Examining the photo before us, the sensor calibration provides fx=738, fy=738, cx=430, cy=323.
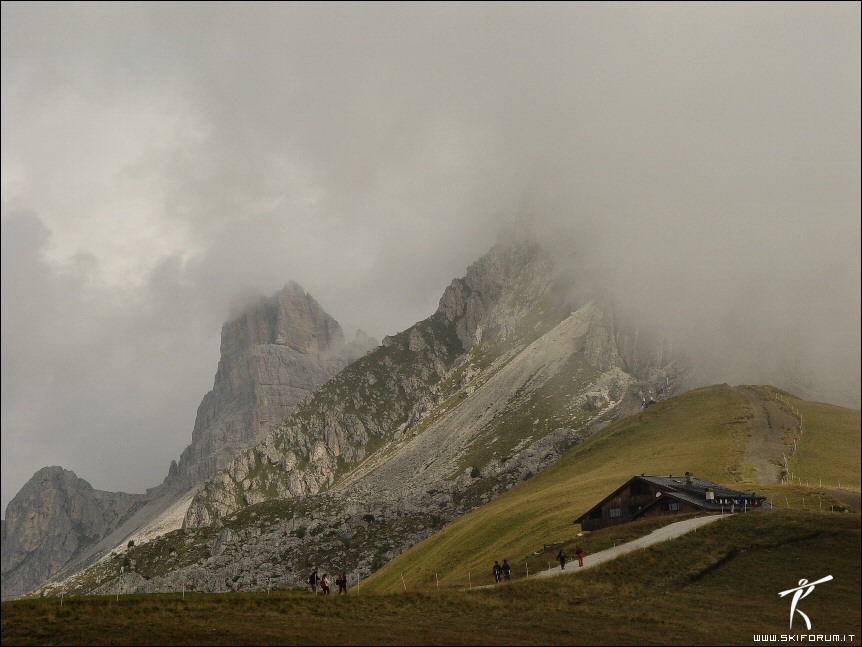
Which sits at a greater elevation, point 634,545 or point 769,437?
point 769,437

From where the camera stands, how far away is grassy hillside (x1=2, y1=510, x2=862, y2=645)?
132 ft

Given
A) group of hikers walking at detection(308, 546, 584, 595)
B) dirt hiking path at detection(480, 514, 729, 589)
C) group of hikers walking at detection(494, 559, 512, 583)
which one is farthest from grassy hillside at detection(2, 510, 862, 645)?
group of hikers walking at detection(494, 559, 512, 583)

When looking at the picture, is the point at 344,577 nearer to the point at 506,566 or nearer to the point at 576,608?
the point at 506,566

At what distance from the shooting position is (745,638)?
41.8 metres

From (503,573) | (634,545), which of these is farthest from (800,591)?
(503,573)

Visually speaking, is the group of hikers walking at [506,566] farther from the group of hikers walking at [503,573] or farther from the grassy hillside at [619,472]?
the grassy hillside at [619,472]

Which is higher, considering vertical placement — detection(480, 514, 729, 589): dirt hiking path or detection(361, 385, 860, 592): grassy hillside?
detection(361, 385, 860, 592): grassy hillside

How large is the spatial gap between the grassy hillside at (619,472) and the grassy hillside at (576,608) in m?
14.5

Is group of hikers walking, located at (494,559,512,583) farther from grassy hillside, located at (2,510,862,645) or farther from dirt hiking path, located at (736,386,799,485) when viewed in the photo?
dirt hiking path, located at (736,386,799,485)

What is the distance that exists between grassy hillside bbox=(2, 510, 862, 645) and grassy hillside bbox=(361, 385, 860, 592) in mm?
14520

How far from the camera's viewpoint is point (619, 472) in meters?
132

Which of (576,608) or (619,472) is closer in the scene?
(576,608)

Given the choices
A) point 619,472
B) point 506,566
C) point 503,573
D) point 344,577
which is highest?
point 619,472

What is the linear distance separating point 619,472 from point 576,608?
85388mm
